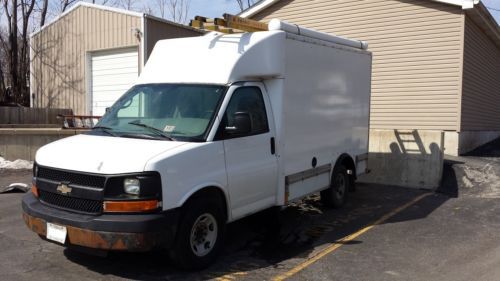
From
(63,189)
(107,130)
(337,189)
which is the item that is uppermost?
(107,130)

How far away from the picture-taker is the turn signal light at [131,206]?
466cm

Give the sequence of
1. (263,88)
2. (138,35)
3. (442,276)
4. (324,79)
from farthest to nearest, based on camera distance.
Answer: (138,35), (324,79), (263,88), (442,276)

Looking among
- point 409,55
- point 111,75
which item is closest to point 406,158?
point 409,55

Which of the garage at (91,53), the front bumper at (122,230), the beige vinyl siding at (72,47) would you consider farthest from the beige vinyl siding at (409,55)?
the front bumper at (122,230)

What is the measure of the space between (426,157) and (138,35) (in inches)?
365

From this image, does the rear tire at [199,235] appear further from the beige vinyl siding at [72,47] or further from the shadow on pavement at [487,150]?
the beige vinyl siding at [72,47]

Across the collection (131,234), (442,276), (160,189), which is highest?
(160,189)

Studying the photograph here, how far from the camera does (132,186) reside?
4.67 metres

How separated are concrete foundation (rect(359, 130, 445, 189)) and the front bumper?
7.28 metres

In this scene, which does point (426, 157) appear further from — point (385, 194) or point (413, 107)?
point (413, 107)

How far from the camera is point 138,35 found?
49.9ft

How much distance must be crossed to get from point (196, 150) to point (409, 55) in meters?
10.7

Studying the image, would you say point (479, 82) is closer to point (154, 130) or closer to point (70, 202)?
point (154, 130)

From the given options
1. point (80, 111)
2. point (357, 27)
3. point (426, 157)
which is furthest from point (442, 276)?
point (80, 111)
